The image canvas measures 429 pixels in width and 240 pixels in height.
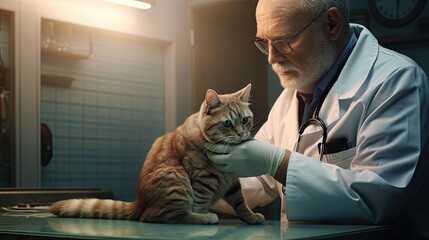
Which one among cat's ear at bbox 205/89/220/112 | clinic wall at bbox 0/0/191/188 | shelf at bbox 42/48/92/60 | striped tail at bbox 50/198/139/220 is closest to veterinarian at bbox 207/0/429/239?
cat's ear at bbox 205/89/220/112

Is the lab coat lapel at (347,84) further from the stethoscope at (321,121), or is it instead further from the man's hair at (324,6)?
the man's hair at (324,6)

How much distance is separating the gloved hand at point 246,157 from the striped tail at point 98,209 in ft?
0.78

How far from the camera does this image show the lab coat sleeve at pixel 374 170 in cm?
135

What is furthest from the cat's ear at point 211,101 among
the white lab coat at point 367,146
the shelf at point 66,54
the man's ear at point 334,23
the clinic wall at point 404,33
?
the clinic wall at point 404,33

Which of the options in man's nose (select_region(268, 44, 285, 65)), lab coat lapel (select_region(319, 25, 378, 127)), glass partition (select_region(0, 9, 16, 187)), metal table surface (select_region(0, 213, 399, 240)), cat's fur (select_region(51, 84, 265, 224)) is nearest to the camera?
metal table surface (select_region(0, 213, 399, 240))

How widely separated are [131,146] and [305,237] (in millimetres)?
1794

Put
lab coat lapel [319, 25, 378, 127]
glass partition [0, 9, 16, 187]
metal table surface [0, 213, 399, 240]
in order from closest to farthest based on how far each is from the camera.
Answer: metal table surface [0, 213, 399, 240]
lab coat lapel [319, 25, 378, 127]
glass partition [0, 9, 16, 187]

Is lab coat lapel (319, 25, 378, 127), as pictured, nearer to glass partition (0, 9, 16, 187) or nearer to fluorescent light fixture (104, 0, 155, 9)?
fluorescent light fixture (104, 0, 155, 9)

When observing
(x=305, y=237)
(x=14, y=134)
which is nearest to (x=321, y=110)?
(x=305, y=237)

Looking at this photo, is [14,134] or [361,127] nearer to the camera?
[361,127]

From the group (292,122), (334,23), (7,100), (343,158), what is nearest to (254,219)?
(343,158)

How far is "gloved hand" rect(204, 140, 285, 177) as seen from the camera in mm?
1397

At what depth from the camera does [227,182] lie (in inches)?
57.4

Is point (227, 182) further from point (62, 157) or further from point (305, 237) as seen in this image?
point (62, 157)
